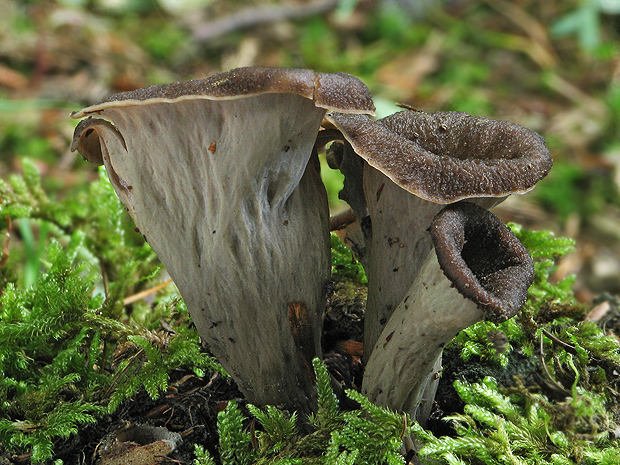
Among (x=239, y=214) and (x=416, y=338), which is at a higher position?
(x=239, y=214)

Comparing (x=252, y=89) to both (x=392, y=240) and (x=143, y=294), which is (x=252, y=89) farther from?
(x=143, y=294)

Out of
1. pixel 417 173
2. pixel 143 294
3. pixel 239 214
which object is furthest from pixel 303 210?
pixel 143 294

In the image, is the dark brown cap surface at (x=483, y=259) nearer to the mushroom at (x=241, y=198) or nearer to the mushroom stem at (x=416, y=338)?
the mushroom stem at (x=416, y=338)

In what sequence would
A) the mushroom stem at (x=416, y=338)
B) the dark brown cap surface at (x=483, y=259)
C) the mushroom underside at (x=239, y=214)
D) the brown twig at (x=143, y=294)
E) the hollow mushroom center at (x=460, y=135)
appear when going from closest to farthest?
the dark brown cap surface at (x=483, y=259)
the mushroom stem at (x=416, y=338)
the mushroom underside at (x=239, y=214)
the hollow mushroom center at (x=460, y=135)
the brown twig at (x=143, y=294)

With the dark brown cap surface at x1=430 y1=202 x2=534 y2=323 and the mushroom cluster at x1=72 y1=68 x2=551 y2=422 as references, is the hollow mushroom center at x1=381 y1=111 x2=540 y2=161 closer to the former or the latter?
the mushroom cluster at x1=72 y1=68 x2=551 y2=422

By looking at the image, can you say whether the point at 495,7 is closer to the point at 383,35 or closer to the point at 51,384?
the point at 383,35

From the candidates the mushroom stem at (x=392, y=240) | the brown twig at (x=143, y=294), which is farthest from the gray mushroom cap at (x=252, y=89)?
the brown twig at (x=143, y=294)

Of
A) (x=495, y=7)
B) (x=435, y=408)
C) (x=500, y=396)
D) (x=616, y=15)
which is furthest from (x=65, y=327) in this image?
(x=616, y=15)
